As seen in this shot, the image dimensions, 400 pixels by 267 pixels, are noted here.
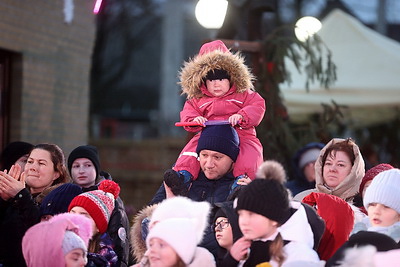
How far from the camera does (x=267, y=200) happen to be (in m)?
4.66

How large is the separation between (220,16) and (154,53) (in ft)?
95.7

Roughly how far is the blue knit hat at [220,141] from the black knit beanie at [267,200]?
1.14 metres

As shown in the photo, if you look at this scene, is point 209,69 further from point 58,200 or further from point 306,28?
point 306,28

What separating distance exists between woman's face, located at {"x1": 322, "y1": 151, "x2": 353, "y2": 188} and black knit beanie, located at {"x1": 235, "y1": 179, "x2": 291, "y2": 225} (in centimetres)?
157

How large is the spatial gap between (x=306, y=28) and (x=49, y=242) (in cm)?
591

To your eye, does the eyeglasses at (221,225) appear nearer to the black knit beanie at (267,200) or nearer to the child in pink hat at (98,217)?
the black knit beanie at (267,200)

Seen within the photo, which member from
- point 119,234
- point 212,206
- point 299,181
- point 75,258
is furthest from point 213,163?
point 299,181

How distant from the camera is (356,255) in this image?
443 centimetres

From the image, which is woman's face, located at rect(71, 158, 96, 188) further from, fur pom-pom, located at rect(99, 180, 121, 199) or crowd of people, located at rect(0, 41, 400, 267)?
fur pom-pom, located at rect(99, 180, 121, 199)

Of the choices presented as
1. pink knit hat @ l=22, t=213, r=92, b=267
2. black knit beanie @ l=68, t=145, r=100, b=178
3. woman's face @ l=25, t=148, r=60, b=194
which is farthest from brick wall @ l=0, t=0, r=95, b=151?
pink knit hat @ l=22, t=213, r=92, b=267

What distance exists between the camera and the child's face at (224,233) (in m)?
5.23

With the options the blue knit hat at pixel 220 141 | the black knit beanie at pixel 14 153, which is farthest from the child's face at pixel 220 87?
the black knit beanie at pixel 14 153

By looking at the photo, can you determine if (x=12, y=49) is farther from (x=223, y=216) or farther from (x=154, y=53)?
(x=154, y=53)

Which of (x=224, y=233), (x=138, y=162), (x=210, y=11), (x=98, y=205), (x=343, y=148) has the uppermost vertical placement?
(x=210, y=11)
